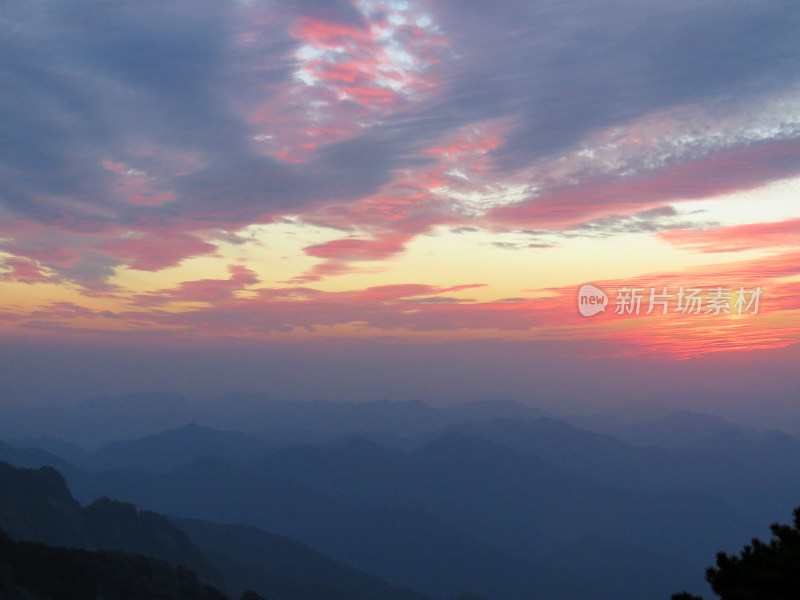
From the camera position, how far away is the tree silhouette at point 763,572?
77.6 ft

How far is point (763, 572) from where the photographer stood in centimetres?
2403

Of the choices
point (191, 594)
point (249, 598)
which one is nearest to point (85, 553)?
point (191, 594)

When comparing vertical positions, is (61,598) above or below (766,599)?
below

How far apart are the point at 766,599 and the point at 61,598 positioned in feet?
476

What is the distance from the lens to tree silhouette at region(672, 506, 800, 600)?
931 inches

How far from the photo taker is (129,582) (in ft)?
457

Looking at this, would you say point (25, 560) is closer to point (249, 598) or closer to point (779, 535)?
point (249, 598)

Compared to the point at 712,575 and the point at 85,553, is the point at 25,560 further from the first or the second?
the point at 712,575

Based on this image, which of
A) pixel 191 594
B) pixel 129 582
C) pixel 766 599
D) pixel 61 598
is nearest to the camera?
pixel 766 599

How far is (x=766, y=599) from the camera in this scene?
23.5 metres

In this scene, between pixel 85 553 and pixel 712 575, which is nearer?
pixel 712 575

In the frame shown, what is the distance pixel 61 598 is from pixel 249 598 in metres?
49.6

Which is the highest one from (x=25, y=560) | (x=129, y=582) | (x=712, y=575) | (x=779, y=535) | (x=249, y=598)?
(x=779, y=535)

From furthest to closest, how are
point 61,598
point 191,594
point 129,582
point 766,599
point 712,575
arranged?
1. point 191,594
2. point 129,582
3. point 61,598
4. point 712,575
5. point 766,599
